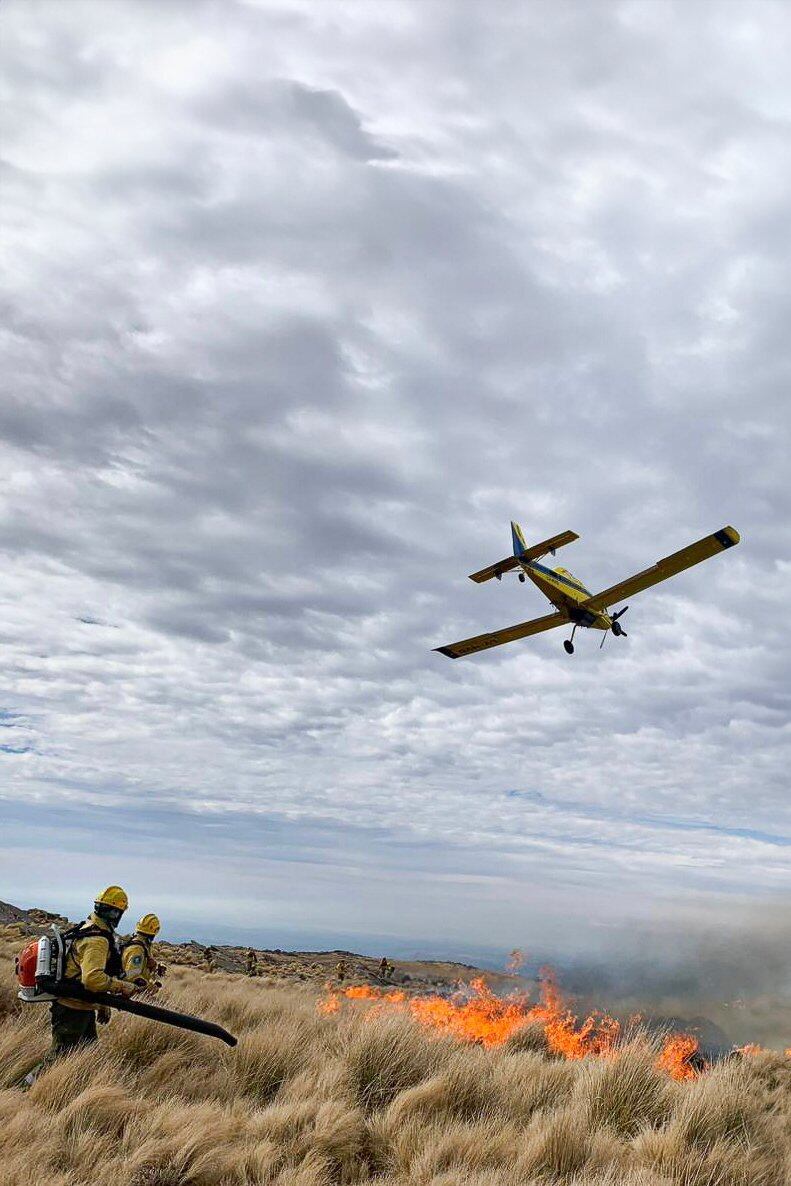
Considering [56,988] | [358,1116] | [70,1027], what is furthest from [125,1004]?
[358,1116]

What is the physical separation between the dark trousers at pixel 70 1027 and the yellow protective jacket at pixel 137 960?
806 millimetres

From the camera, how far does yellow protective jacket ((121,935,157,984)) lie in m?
8.96

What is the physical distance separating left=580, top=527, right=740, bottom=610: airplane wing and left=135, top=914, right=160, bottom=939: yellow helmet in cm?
1833

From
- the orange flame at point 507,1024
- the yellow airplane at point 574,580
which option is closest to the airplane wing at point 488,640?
the yellow airplane at point 574,580

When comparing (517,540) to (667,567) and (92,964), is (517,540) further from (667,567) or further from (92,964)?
(92,964)

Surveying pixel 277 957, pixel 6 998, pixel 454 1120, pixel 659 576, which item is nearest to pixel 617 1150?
pixel 454 1120

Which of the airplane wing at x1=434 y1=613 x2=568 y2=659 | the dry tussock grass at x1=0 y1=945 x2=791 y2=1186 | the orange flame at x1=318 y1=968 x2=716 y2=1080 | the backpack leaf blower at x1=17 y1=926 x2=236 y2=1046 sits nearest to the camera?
the dry tussock grass at x1=0 y1=945 x2=791 y2=1186

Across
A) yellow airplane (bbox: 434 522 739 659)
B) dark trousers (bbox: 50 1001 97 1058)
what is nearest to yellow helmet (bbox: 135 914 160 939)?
dark trousers (bbox: 50 1001 97 1058)

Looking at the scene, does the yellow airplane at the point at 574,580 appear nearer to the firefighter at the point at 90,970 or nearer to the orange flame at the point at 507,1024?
the orange flame at the point at 507,1024

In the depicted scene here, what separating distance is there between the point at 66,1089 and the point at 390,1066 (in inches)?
149

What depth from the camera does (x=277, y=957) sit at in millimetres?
54875

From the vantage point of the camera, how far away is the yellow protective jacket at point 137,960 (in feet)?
29.4

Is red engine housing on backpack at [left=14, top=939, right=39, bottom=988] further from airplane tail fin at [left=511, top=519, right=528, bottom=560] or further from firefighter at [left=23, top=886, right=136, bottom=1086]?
airplane tail fin at [left=511, top=519, right=528, bottom=560]

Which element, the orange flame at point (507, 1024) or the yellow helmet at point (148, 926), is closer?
the yellow helmet at point (148, 926)
